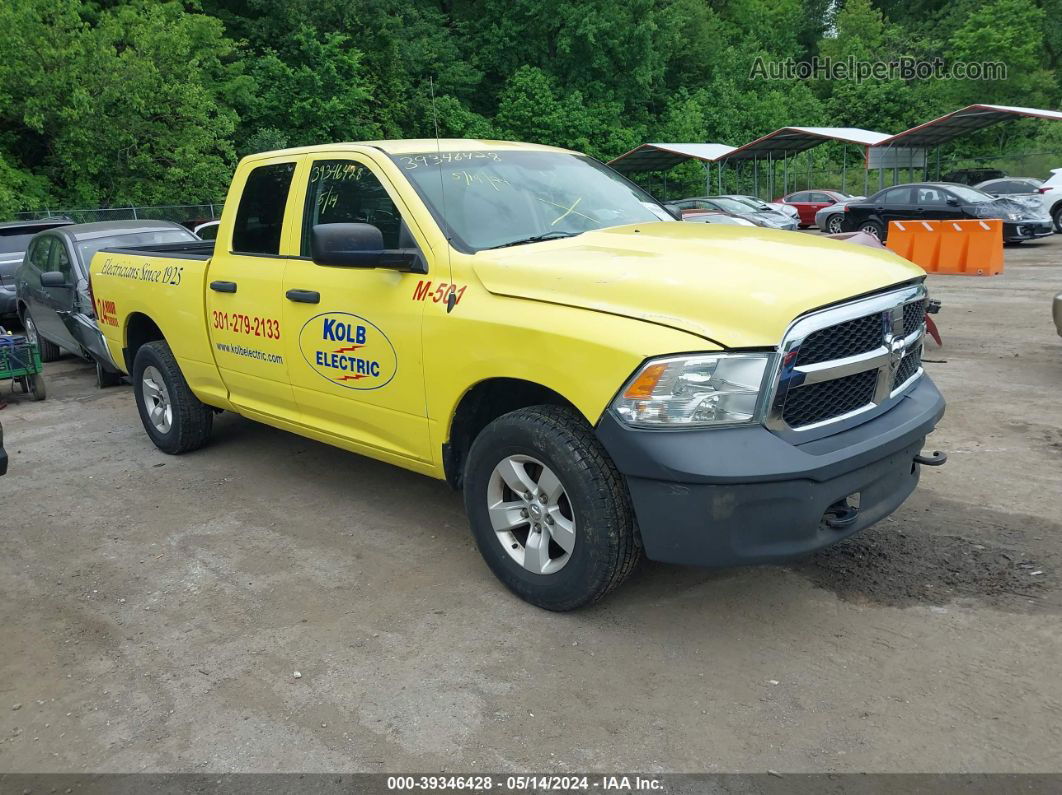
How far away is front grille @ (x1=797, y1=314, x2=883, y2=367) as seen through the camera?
3336 millimetres

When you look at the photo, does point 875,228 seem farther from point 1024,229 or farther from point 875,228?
point 1024,229

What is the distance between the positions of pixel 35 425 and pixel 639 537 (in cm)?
620

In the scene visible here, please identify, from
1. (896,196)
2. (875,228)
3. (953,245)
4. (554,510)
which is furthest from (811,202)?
(554,510)

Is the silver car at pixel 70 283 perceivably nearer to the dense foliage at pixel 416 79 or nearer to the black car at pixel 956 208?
the dense foliage at pixel 416 79

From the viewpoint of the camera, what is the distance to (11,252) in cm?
A: 1275

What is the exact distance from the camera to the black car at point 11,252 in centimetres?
1205

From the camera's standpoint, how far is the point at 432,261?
13.5 ft

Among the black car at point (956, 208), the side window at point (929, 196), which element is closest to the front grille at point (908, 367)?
the black car at point (956, 208)

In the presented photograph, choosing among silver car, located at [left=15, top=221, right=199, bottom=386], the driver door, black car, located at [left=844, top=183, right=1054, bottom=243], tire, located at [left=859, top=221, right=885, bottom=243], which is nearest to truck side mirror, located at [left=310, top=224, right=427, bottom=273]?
silver car, located at [left=15, top=221, right=199, bottom=386]

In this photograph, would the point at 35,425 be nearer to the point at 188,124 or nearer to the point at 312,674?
the point at 312,674

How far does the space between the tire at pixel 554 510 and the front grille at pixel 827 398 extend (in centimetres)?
71

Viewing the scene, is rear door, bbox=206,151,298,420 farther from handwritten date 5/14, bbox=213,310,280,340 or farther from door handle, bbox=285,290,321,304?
door handle, bbox=285,290,321,304

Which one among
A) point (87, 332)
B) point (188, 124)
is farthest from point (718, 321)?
point (188, 124)

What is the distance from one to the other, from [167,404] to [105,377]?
10.7 feet
